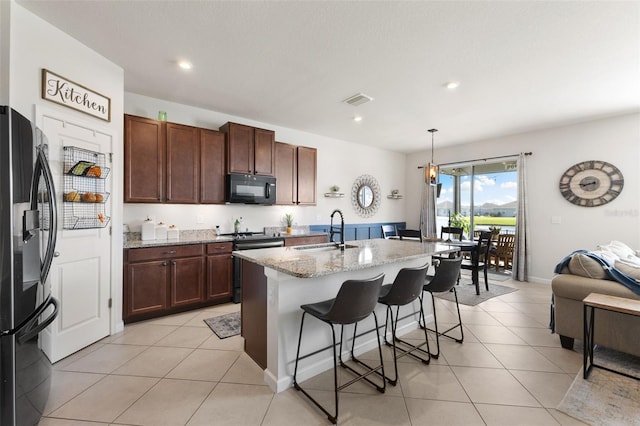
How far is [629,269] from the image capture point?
8.04 feet

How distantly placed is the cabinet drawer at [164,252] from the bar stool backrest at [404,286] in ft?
7.99

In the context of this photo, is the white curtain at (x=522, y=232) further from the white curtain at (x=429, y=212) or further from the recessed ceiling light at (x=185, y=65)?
the recessed ceiling light at (x=185, y=65)

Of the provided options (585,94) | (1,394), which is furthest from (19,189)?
(585,94)

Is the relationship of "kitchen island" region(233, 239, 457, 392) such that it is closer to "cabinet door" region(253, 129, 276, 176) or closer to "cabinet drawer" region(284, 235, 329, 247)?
"cabinet drawer" region(284, 235, 329, 247)

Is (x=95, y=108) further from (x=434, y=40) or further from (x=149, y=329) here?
(x=434, y=40)

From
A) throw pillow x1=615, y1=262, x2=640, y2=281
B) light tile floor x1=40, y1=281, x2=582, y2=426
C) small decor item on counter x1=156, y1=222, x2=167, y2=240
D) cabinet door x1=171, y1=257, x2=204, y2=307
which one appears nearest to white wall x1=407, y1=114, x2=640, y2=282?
throw pillow x1=615, y1=262, x2=640, y2=281

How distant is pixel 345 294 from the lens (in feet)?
5.67

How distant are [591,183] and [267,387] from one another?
5.72 m

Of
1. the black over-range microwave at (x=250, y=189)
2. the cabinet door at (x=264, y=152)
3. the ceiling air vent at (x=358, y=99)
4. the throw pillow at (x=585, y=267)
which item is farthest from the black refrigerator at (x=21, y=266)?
Result: the throw pillow at (x=585, y=267)

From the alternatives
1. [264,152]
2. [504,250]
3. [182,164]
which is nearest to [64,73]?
[182,164]

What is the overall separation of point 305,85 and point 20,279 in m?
2.98

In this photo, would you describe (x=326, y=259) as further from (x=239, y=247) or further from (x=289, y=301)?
(x=239, y=247)

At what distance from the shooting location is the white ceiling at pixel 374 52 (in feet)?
6.84

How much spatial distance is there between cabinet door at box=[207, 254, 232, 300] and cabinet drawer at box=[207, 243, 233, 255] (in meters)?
0.06
